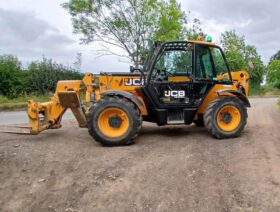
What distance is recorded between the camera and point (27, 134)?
8703mm

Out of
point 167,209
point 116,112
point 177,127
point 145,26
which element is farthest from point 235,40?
point 167,209

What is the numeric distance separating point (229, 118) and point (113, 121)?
269cm

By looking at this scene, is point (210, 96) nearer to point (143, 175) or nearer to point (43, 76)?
point (143, 175)

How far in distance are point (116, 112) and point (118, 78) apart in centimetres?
95

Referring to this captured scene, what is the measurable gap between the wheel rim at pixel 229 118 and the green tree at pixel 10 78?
1558cm

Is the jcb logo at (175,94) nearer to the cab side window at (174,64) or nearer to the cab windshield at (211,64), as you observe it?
the cab side window at (174,64)

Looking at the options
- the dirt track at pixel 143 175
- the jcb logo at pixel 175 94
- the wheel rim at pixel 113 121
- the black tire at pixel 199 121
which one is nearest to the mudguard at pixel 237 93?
the jcb logo at pixel 175 94

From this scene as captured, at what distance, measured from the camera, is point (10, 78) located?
Answer: 70.6ft

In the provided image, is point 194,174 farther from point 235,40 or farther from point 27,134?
point 235,40

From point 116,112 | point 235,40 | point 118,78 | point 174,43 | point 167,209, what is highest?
point 235,40

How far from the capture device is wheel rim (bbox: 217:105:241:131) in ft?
28.2

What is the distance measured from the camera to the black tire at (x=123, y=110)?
7961 millimetres

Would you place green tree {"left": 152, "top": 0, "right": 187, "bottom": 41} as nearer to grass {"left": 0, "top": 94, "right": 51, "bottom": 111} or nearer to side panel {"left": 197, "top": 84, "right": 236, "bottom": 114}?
grass {"left": 0, "top": 94, "right": 51, "bottom": 111}

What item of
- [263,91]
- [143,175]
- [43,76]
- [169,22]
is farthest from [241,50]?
[143,175]
